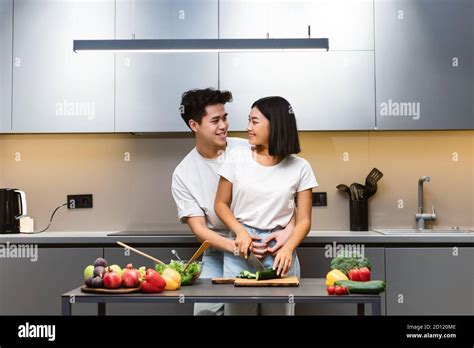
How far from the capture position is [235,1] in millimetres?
4023

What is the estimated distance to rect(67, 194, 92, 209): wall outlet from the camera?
435cm

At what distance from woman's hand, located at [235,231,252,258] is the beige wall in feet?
5.63

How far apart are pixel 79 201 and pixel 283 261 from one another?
2193mm

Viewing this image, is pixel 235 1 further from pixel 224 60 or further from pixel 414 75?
pixel 414 75

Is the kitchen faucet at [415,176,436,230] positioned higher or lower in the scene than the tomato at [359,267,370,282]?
higher

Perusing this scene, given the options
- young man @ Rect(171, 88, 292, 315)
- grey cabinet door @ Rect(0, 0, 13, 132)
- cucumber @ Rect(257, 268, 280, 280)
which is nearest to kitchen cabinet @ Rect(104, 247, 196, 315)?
young man @ Rect(171, 88, 292, 315)

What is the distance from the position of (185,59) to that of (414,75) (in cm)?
139

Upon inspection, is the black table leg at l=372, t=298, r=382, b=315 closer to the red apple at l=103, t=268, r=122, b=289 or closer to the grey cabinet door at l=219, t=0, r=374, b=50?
the red apple at l=103, t=268, r=122, b=289

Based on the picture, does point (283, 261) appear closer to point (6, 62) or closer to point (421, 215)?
point (421, 215)

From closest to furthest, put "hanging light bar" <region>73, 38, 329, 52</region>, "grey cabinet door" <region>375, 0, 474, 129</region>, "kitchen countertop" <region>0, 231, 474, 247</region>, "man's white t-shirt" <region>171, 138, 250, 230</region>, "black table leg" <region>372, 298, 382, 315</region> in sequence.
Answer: "black table leg" <region>372, 298, 382, 315</region>, "man's white t-shirt" <region>171, 138, 250, 230</region>, "hanging light bar" <region>73, 38, 329, 52</region>, "kitchen countertop" <region>0, 231, 474, 247</region>, "grey cabinet door" <region>375, 0, 474, 129</region>

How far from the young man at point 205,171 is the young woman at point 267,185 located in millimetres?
192

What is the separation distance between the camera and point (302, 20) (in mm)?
4031

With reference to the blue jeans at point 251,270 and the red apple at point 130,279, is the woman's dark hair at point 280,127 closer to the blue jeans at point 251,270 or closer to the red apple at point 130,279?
the blue jeans at point 251,270
